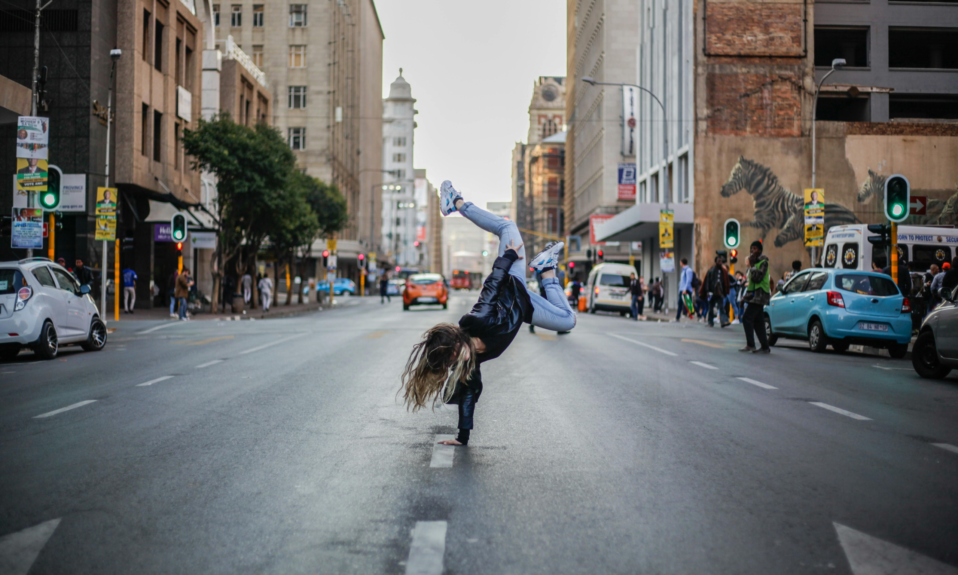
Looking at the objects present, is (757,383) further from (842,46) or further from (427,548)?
(842,46)

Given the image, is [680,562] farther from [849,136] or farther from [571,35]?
[571,35]

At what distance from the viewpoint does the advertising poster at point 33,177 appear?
64.5 ft

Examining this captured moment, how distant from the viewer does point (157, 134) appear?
38.5m

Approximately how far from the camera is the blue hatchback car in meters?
16.6

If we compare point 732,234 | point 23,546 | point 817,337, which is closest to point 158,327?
point 817,337

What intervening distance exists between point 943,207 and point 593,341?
108 feet

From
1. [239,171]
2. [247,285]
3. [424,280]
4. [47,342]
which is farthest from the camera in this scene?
[247,285]

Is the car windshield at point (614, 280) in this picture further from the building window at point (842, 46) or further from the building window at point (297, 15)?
the building window at point (297, 15)

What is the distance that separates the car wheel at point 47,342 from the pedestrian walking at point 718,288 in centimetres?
1713

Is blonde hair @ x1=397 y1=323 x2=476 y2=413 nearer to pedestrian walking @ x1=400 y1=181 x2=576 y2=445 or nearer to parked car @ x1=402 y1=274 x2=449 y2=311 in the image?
pedestrian walking @ x1=400 y1=181 x2=576 y2=445

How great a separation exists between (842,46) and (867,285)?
36806 mm

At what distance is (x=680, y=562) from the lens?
395 cm

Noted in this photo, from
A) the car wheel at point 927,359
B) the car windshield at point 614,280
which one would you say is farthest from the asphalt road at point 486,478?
the car windshield at point 614,280

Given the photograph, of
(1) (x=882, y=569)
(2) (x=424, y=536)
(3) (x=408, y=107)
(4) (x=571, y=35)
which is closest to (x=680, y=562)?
(1) (x=882, y=569)
